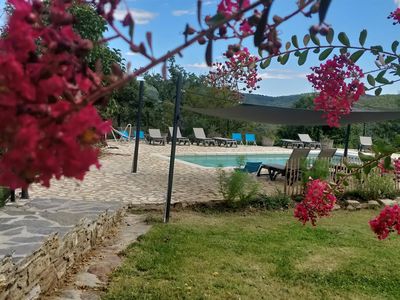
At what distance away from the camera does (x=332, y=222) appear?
6.45m

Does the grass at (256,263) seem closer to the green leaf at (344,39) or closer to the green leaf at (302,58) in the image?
the green leaf at (302,58)

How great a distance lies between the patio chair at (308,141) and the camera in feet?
67.5

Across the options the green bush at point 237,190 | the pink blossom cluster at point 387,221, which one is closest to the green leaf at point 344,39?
the pink blossom cluster at point 387,221

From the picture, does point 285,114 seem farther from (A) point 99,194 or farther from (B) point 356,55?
(B) point 356,55

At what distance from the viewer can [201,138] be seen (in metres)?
19.4

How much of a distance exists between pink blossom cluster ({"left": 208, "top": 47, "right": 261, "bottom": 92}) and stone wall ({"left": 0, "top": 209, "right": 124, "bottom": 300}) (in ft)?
5.55

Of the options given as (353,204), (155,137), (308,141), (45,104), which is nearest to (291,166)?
(353,204)

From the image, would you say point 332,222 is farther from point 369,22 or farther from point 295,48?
point 295,48

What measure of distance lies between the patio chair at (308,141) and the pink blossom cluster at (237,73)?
18779 millimetres

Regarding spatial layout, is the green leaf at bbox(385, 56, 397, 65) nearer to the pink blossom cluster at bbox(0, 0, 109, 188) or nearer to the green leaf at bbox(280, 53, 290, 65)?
the green leaf at bbox(280, 53, 290, 65)

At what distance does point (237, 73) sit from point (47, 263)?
2.14 m

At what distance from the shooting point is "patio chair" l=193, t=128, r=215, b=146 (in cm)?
1934

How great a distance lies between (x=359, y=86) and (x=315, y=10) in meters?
1.44

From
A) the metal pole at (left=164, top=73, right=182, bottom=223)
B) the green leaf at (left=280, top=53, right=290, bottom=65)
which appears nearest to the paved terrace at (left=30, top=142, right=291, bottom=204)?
the metal pole at (left=164, top=73, right=182, bottom=223)
